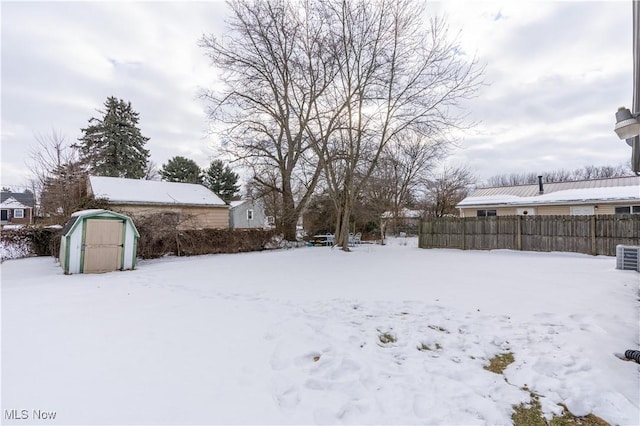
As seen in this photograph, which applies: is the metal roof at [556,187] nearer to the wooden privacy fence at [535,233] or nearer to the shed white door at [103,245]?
the wooden privacy fence at [535,233]

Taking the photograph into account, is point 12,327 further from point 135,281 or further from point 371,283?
point 371,283

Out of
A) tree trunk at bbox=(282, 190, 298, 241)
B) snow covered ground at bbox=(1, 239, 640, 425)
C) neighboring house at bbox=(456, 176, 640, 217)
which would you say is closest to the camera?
snow covered ground at bbox=(1, 239, 640, 425)

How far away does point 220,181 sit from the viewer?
34.7 m

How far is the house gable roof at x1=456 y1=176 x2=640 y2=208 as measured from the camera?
15.9 meters

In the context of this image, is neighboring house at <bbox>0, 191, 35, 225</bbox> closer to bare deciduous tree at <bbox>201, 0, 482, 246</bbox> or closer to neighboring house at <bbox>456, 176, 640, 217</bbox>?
bare deciduous tree at <bbox>201, 0, 482, 246</bbox>

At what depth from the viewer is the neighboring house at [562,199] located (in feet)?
51.7

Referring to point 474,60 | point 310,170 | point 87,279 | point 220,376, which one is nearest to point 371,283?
point 220,376

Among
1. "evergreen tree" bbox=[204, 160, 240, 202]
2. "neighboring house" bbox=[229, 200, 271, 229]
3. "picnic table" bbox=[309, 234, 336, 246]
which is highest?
"evergreen tree" bbox=[204, 160, 240, 202]

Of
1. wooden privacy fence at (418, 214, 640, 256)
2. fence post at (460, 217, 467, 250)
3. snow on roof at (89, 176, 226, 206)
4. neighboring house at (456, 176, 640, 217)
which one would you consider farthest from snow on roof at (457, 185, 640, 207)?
snow on roof at (89, 176, 226, 206)

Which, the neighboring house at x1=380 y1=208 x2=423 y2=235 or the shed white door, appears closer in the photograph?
the shed white door

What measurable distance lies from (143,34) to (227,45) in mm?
5140

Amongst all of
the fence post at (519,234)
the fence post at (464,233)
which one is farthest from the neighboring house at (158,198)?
the fence post at (519,234)

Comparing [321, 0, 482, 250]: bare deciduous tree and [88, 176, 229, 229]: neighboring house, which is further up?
[321, 0, 482, 250]: bare deciduous tree

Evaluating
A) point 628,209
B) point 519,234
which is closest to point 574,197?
point 628,209
